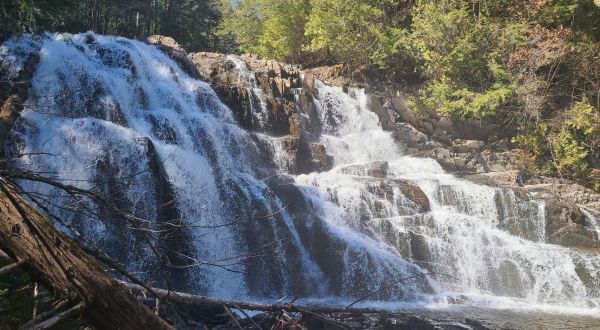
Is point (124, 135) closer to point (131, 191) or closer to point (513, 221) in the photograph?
point (131, 191)

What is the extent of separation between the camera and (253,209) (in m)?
12.3

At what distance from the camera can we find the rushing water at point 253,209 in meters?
10.5

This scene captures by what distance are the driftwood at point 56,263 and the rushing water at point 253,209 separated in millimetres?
7562

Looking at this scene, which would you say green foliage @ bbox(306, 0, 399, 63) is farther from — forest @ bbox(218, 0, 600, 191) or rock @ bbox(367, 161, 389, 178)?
rock @ bbox(367, 161, 389, 178)

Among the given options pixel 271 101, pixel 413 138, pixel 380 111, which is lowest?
pixel 413 138

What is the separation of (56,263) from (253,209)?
34.6ft

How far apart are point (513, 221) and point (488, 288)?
9.33 ft

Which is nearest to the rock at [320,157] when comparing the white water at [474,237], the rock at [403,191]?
the white water at [474,237]

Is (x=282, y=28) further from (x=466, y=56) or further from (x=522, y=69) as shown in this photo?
(x=522, y=69)

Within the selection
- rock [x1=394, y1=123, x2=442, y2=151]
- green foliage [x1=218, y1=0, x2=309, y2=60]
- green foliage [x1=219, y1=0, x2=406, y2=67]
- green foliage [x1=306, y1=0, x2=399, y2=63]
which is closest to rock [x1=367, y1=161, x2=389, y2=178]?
rock [x1=394, y1=123, x2=442, y2=151]

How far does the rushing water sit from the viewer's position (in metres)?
10.5

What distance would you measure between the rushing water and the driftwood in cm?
756

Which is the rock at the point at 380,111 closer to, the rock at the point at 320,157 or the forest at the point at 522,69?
the forest at the point at 522,69

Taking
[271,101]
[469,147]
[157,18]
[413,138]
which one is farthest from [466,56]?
[157,18]
